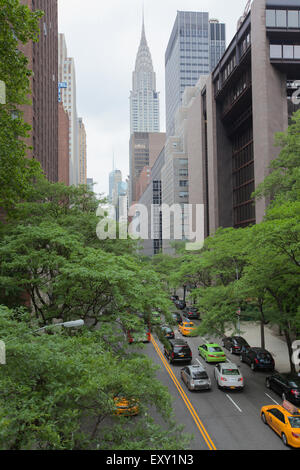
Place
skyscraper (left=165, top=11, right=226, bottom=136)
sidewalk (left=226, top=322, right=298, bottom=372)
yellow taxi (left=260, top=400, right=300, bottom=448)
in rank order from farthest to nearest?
1. skyscraper (left=165, top=11, right=226, bottom=136)
2. sidewalk (left=226, top=322, right=298, bottom=372)
3. yellow taxi (left=260, top=400, right=300, bottom=448)

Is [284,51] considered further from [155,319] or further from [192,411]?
[192,411]

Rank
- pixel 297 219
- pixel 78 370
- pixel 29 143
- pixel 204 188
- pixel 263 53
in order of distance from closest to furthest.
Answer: pixel 78 370 < pixel 297 219 < pixel 29 143 < pixel 263 53 < pixel 204 188

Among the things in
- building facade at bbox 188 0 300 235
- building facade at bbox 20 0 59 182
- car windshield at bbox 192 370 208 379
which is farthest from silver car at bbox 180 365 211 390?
building facade at bbox 20 0 59 182

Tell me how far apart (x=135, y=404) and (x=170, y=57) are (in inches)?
7420

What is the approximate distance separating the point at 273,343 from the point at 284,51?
117 feet

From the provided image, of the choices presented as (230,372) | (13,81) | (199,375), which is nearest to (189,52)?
(13,81)

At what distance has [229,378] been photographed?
833 inches

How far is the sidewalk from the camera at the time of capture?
2714 centimetres

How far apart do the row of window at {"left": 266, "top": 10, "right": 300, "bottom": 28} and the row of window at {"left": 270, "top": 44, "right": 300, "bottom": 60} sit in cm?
239

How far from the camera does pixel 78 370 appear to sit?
27.5 ft

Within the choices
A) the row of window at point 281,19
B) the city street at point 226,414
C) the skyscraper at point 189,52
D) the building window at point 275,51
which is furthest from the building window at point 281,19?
the skyscraper at point 189,52

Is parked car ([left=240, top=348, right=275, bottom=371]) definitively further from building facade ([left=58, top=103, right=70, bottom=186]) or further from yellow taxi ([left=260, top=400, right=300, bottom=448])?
building facade ([left=58, top=103, right=70, bottom=186])
